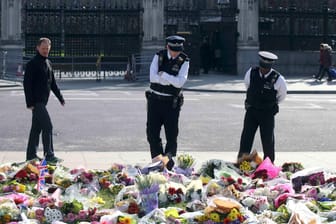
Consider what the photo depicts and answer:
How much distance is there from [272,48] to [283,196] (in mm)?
28261

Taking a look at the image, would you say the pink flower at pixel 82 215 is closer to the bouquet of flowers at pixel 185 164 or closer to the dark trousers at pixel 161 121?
the bouquet of flowers at pixel 185 164

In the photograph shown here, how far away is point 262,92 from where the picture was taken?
9.64 meters

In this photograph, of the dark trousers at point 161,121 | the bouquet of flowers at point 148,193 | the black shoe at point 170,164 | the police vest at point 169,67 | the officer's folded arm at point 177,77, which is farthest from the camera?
the dark trousers at point 161,121

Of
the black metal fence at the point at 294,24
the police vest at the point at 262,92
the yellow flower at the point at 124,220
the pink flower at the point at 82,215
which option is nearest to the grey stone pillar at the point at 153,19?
the black metal fence at the point at 294,24

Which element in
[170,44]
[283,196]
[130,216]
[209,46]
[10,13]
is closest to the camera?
[130,216]

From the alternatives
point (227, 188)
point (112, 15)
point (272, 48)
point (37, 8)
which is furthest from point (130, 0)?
point (227, 188)

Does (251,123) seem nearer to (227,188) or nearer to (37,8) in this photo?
(227,188)

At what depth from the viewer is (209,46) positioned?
1457 inches

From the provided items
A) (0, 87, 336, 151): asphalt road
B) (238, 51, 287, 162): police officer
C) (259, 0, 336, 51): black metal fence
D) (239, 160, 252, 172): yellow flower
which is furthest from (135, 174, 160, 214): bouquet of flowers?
(259, 0, 336, 51): black metal fence

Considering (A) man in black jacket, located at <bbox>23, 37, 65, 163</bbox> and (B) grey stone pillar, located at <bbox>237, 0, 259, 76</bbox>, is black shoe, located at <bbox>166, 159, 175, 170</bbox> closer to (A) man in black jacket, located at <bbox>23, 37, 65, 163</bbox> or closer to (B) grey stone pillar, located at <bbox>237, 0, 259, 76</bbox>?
(A) man in black jacket, located at <bbox>23, 37, 65, 163</bbox>

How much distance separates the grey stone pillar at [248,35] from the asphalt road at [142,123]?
9762 mm

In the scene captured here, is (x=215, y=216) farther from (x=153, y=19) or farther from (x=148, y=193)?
(x=153, y=19)

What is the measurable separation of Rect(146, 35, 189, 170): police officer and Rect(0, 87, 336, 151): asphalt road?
330 centimetres

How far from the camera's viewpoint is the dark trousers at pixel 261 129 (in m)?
9.81
